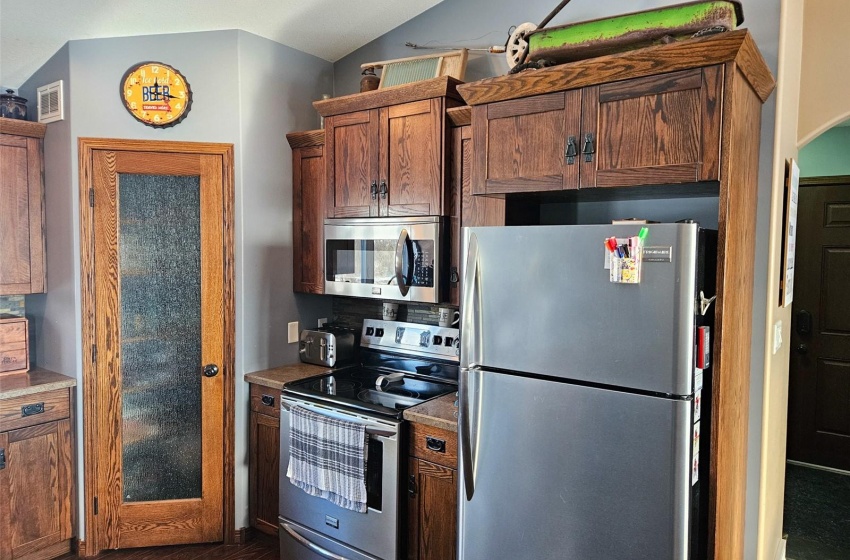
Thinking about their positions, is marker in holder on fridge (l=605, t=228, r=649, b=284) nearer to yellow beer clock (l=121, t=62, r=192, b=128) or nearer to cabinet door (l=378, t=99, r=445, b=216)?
cabinet door (l=378, t=99, r=445, b=216)

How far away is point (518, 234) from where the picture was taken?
192 cm

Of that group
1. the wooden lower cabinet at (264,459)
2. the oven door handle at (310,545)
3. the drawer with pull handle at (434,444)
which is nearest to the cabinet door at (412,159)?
the drawer with pull handle at (434,444)

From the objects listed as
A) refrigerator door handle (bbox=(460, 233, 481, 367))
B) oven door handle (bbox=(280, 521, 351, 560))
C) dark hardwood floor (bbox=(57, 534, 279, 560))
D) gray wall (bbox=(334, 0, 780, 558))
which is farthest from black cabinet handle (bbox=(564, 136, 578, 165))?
dark hardwood floor (bbox=(57, 534, 279, 560))

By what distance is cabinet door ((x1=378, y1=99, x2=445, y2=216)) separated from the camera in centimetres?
266

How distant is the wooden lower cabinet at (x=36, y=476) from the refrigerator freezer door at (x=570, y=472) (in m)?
2.19

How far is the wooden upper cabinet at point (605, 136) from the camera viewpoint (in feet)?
5.79

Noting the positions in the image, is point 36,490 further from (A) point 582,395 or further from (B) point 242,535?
(A) point 582,395

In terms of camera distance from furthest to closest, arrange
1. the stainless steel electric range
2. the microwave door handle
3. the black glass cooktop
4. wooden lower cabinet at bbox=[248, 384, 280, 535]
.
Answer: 1. wooden lower cabinet at bbox=[248, 384, 280, 535]
2. the microwave door handle
3. the black glass cooktop
4. the stainless steel electric range

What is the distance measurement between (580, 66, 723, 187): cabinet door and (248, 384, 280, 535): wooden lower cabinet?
2.00 meters

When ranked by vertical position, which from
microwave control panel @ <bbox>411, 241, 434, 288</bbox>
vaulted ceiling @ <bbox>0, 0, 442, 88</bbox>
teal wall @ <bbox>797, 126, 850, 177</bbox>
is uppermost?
vaulted ceiling @ <bbox>0, 0, 442, 88</bbox>

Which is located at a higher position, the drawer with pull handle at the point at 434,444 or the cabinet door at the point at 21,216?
the cabinet door at the point at 21,216

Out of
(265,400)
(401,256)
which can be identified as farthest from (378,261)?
(265,400)

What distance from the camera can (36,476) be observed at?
9.50ft

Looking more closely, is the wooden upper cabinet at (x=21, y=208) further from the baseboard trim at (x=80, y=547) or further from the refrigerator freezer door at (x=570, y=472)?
the refrigerator freezer door at (x=570, y=472)
